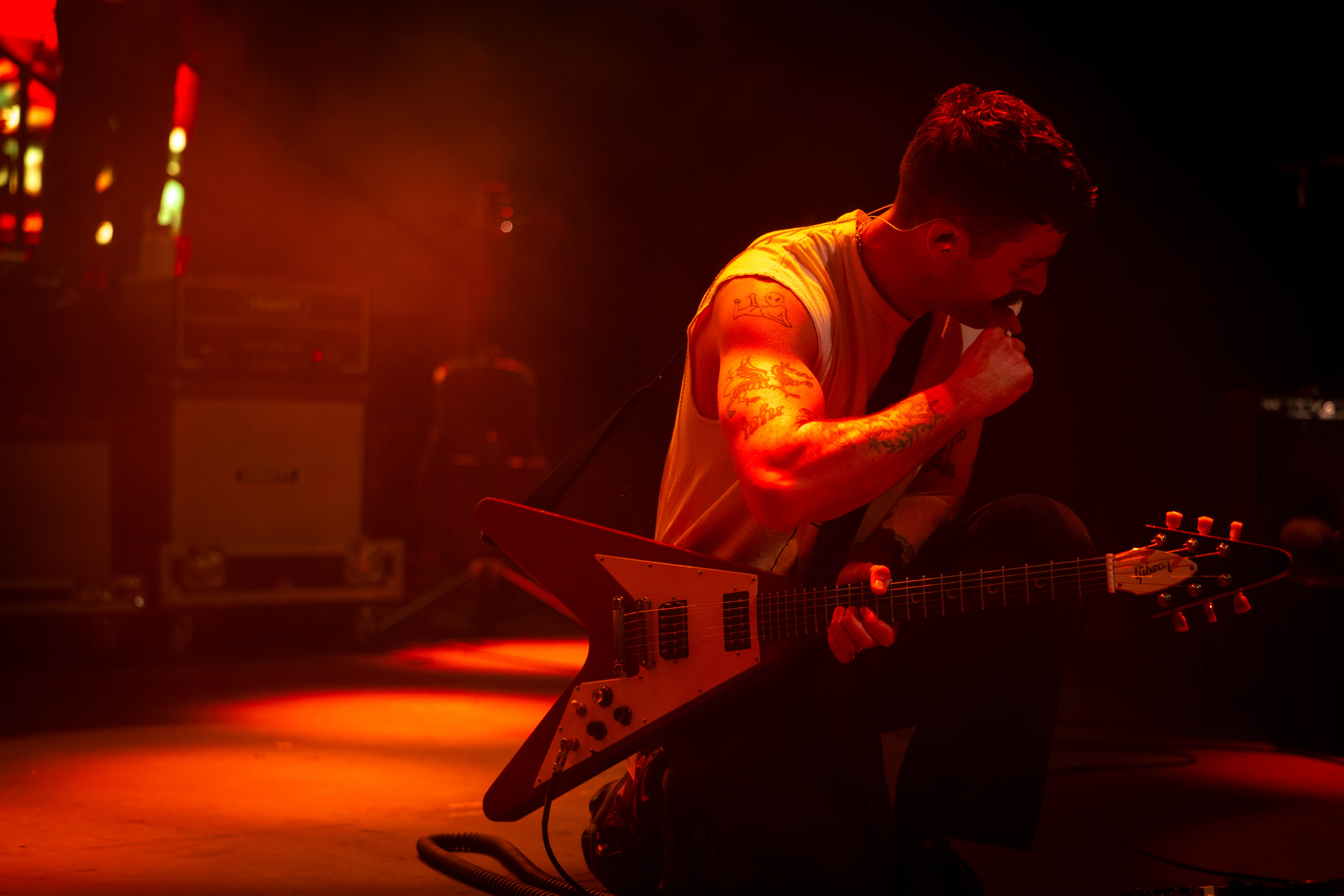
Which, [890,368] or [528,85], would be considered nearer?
[890,368]

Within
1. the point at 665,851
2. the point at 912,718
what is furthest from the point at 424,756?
the point at 912,718

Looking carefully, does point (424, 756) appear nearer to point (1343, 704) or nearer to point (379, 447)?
point (1343, 704)

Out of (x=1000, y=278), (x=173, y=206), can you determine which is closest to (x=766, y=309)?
(x=1000, y=278)

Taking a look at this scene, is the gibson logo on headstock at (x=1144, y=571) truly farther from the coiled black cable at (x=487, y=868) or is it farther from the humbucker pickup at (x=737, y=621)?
the coiled black cable at (x=487, y=868)

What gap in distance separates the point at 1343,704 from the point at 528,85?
4.64m

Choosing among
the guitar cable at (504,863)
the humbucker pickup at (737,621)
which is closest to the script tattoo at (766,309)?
the humbucker pickup at (737,621)

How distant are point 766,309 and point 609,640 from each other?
1.86 ft

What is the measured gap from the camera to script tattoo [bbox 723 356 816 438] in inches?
60.4

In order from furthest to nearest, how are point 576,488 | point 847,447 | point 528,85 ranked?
1. point 528,85
2. point 576,488
3. point 847,447

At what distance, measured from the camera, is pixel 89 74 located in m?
4.56

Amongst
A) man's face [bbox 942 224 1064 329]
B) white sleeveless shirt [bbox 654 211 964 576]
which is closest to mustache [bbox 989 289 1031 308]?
man's face [bbox 942 224 1064 329]

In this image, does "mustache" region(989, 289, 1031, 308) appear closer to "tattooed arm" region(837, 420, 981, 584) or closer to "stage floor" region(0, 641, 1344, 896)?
"tattooed arm" region(837, 420, 981, 584)

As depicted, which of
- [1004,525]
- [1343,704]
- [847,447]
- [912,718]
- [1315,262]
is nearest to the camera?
[847,447]

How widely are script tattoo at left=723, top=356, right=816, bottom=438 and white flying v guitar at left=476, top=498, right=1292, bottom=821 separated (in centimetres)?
26
